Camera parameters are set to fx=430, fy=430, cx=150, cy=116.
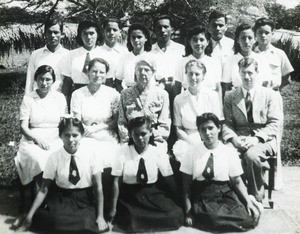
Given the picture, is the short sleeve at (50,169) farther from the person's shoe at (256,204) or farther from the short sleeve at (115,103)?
the person's shoe at (256,204)

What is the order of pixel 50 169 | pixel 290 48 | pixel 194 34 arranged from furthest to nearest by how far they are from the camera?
pixel 290 48, pixel 194 34, pixel 50 169

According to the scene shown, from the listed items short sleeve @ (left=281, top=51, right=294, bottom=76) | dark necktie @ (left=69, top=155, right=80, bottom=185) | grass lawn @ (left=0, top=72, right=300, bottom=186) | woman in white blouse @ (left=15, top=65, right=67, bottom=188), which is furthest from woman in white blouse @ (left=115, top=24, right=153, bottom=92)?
grass lawn @ (left=0, top=72, right=300, bottom=186)

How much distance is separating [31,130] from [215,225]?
2.11 m

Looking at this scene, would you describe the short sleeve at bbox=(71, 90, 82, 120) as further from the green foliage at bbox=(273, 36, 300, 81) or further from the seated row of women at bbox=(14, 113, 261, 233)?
the green foliage at bbox=(273, 36, 300, 81)

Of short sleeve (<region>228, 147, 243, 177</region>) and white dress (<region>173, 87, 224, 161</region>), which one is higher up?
white dress (<region>173, 87, 224, 161</region>)

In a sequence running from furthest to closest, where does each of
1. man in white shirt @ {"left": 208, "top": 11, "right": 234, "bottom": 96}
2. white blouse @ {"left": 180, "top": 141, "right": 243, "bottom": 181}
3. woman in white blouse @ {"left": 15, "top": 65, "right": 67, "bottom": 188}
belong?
1. man in white shirt @ {"left": 208, "top": 11, "right": 234, "bottom": 96}
2. woman in white blouse @ {"left": 15, "top": 65, "right": 67, "bottom": 188}
3. white blouse @ {"left": 180, "top": 141, "right": 243, "bottom": 181}

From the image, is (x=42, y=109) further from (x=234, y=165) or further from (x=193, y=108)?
(x=234, y=165)

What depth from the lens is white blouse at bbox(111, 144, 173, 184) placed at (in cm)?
405

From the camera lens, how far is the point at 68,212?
3.89m

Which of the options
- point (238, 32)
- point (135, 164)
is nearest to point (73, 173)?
point (135, 164)

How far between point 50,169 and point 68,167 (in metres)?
0.17

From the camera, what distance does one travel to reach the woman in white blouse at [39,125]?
428 cm

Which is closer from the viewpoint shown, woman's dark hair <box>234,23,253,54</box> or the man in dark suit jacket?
the man in dark suit jacket

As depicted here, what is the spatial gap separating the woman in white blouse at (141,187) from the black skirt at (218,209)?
194 mm
